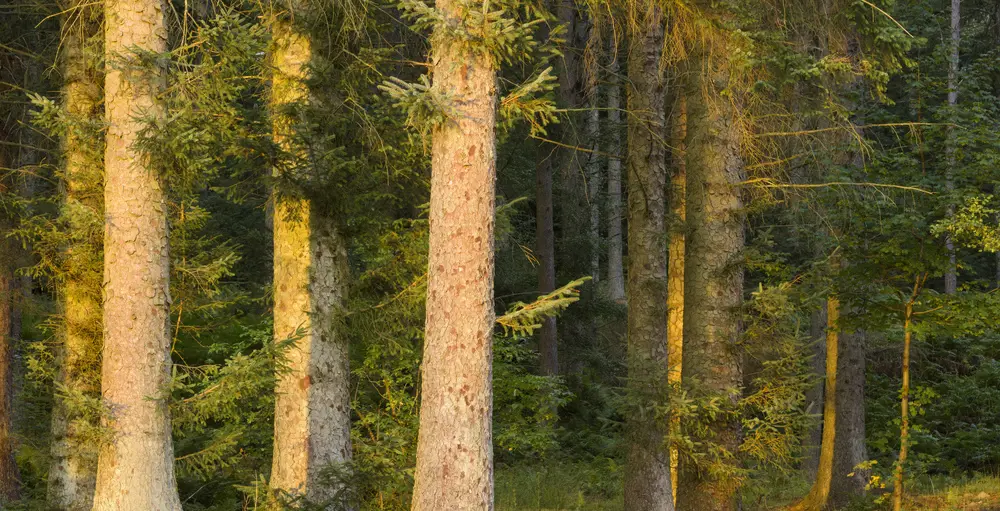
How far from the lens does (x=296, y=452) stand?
8.56 meters

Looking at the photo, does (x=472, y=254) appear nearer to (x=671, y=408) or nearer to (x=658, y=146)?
(x=671, y=408)

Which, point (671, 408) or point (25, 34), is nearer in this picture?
point (671, 408)

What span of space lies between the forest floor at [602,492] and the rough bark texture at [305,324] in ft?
17.6

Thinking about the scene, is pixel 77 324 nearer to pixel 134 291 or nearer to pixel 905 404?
pixel 134 291

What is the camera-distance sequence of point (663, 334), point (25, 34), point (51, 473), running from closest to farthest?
Answer: point (51, 473), point (663, 334), point (25, 34)

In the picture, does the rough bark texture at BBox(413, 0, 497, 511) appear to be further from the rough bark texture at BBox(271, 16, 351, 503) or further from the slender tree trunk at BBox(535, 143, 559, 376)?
the slender tree trunk at BBox(535, 143, 559, 376)

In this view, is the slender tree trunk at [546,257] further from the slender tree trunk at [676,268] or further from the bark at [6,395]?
the bark at [6,395]

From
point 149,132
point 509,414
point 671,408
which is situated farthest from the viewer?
point 509,414

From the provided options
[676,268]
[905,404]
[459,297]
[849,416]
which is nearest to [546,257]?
[676,268]

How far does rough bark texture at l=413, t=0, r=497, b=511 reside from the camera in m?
6.34

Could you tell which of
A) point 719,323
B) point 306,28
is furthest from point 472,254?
point 719,323

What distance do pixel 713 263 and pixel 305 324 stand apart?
4279mm

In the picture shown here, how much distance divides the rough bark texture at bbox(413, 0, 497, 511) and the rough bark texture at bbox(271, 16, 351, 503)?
234 centimetres

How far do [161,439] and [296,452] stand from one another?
53.7 inches
